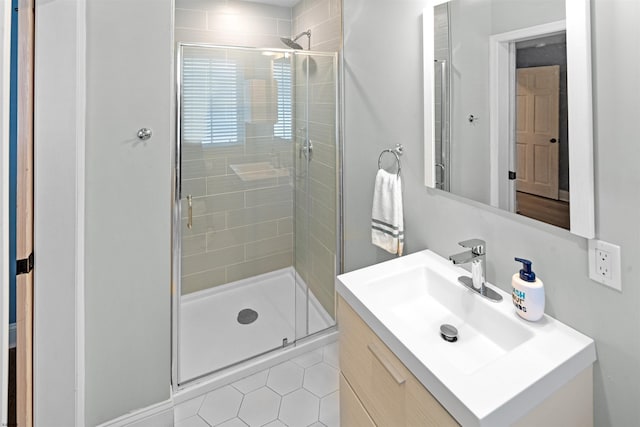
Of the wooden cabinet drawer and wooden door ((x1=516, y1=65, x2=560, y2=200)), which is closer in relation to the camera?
wooden door ((x1=516, y1=65, x2=560, y2=200))

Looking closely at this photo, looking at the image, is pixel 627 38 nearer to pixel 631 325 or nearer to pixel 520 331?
pixel 631 325

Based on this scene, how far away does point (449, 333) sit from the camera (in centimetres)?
115

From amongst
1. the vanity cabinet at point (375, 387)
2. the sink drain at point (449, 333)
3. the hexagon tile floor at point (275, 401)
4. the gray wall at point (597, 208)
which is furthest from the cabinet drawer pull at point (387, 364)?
the hexagon tile floor at point (275, 401)

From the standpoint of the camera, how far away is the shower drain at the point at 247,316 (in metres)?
2.41

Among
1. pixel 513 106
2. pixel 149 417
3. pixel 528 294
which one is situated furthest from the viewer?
pixel 149 417

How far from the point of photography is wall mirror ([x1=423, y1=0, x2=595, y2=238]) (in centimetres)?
94

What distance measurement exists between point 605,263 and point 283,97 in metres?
2.00

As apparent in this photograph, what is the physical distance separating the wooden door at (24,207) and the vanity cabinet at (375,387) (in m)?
1.12

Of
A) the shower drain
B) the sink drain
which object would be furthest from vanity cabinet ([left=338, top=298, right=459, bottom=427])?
the shower drain

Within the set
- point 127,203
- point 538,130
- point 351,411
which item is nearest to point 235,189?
point 127,203

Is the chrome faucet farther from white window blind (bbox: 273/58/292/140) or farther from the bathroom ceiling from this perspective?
the bathroom ceiling

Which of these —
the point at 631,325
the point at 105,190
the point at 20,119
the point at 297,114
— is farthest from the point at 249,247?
the point at 631,325

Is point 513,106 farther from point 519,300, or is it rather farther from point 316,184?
point 316,184

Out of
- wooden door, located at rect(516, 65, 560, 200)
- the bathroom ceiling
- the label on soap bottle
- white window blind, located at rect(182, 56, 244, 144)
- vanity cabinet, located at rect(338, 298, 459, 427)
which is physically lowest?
vanity cabinet, located at rect(338, 298, 459, 427)
